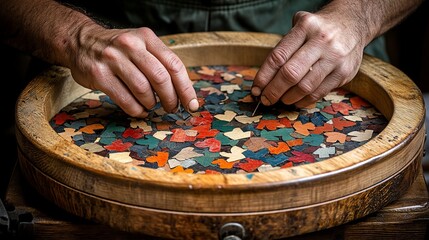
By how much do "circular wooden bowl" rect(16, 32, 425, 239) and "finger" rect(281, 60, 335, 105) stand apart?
15 centimetres

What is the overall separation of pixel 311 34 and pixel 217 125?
0.22 metres

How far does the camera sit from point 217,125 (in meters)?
1.10

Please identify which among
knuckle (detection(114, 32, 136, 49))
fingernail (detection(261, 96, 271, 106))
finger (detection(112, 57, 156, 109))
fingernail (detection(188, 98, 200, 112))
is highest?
knuckle (detection(114, 32, 136, 49))

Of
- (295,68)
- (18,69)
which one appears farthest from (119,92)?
(18,69)

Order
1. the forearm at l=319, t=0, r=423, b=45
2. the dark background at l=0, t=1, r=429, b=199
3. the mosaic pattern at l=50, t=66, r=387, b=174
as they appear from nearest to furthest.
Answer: the mosaic pattern at l=50, t=66, r=387, b=174, the forearm at l=319, t=0, r=423, b=45, the dark background at l=0, t=1, r=429, b=199

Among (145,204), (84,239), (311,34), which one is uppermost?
(311,34)

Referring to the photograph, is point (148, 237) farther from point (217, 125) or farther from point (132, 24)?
point (132, 24)

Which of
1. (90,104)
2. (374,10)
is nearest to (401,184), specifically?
(374,10)

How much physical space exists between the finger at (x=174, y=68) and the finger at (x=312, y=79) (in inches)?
6.9

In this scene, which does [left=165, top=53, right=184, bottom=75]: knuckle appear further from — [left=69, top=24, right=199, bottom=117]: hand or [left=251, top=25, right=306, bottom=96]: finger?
[left=251, top=25, right=306, bottom=96]: finger

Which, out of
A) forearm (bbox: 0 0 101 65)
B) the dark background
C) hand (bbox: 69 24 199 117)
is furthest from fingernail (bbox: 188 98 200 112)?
the dark background

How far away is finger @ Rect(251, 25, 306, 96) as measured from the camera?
1088mm

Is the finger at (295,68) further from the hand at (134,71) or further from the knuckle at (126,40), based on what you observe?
the knuckle at (126,40)

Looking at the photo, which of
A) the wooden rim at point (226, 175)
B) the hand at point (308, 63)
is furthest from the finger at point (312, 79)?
the wooden rim at point (226, 175)
